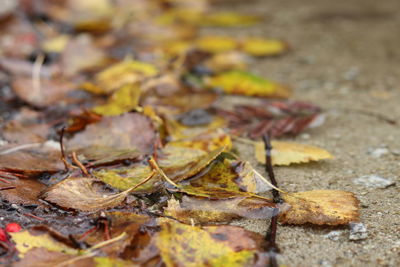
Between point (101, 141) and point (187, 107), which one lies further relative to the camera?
point (187, 107)

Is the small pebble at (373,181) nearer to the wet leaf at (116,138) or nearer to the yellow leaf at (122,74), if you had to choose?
the wet leaf at (116,138)

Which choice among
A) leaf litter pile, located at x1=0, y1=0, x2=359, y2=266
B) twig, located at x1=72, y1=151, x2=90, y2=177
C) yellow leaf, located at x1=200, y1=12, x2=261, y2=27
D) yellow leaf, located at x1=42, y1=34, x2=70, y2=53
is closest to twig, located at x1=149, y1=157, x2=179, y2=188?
leaf litter pile, located at x1=0, y1=0, x2=359, y2=266

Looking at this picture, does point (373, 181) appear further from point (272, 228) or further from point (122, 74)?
point (122, 74)

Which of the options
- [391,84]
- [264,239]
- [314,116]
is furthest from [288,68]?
[264,239]

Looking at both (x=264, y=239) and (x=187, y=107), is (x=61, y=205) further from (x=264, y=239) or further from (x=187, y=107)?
(x=187, y=107)

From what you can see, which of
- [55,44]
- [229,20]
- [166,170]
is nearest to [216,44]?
[229,20]
